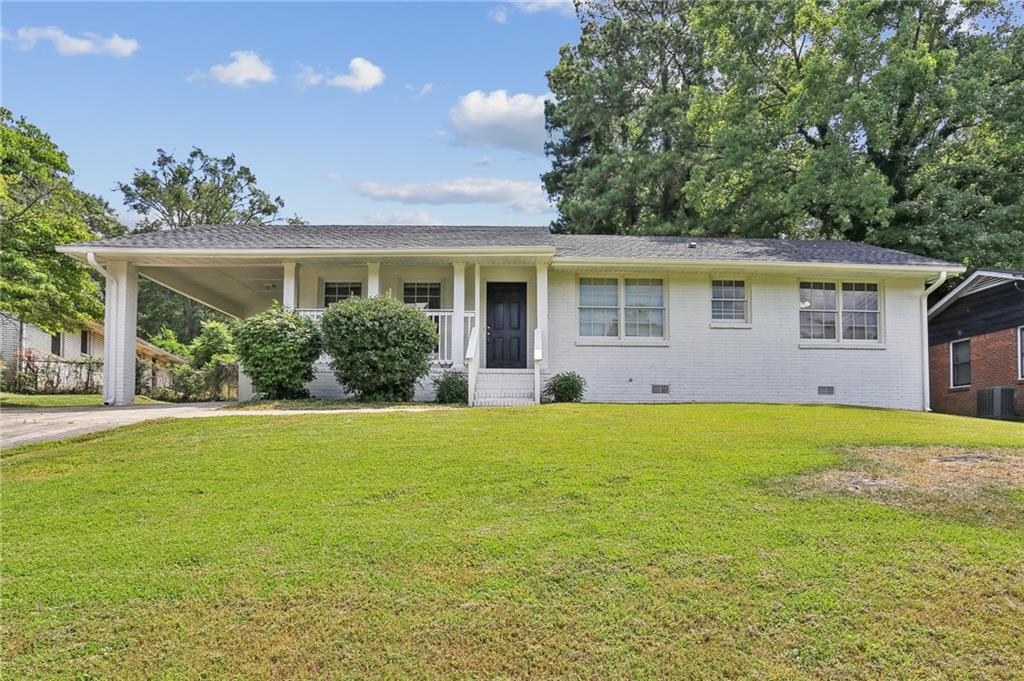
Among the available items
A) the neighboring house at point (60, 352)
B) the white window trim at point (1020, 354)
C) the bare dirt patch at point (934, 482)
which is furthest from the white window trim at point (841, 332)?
the neighboring house at point (60, 352)

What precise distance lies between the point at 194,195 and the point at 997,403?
39.7 m

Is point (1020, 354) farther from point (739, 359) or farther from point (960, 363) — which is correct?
point (739, 359)

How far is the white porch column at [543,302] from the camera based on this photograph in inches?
566

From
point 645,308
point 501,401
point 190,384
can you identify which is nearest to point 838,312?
point 645,308

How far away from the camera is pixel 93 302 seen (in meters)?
18.5

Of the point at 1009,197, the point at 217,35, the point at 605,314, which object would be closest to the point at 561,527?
the point at 605,314

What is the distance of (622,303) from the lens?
595 inches

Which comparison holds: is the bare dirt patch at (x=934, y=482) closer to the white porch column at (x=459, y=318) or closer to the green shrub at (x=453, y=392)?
the green shrub at (x=453, y=392)

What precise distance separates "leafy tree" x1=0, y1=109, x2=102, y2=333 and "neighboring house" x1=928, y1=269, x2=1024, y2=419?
2337cm

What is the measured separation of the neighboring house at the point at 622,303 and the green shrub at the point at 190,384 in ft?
24.8

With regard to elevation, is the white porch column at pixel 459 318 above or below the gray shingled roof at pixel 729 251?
below

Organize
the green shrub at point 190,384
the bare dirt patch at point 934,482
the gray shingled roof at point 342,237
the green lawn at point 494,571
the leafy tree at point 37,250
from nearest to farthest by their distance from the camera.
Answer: the green lawn at point 494,571 → the bare dirt patch at point 934,482 → the gray shingled roof at point 342,237 → the leafy tree at point 37,250 → the green shrub at point 190,384

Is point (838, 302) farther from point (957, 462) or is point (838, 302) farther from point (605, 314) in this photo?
point (957, 462)

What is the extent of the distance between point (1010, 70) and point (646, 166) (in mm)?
11431
